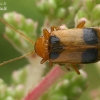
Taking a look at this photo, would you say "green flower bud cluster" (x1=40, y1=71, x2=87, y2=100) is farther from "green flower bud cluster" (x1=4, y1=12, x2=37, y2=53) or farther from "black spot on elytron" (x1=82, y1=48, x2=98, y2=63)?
"green flower bud cluster" (x1=4, y1=12, x2=37, y2=53)

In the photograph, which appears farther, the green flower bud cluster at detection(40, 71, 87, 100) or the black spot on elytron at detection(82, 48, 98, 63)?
the green flower bud cluster at detection(40, 71, 87, 100)

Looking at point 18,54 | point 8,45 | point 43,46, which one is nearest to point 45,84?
point 43,46

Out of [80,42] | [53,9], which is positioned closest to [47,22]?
[53,9]

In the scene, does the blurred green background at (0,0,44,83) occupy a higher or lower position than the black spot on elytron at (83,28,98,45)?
higher

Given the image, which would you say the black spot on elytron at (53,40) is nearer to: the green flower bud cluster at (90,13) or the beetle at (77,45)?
the beetle at (77,45)

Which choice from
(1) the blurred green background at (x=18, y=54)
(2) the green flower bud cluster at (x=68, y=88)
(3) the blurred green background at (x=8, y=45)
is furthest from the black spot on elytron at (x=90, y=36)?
(3) the blurred green background at (x=8, y=45)

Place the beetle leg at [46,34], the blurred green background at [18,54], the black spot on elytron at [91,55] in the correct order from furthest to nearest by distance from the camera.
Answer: the blurred green background at [18,54], the beetle leg at [46,34], the black spot on elytron at [91,55]

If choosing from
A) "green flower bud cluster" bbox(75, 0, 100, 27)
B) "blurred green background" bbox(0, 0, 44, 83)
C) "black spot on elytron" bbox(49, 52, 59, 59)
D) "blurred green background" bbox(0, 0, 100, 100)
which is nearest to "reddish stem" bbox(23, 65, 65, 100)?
"black spot on elytron" bbox(49, 52, 59, 59)
